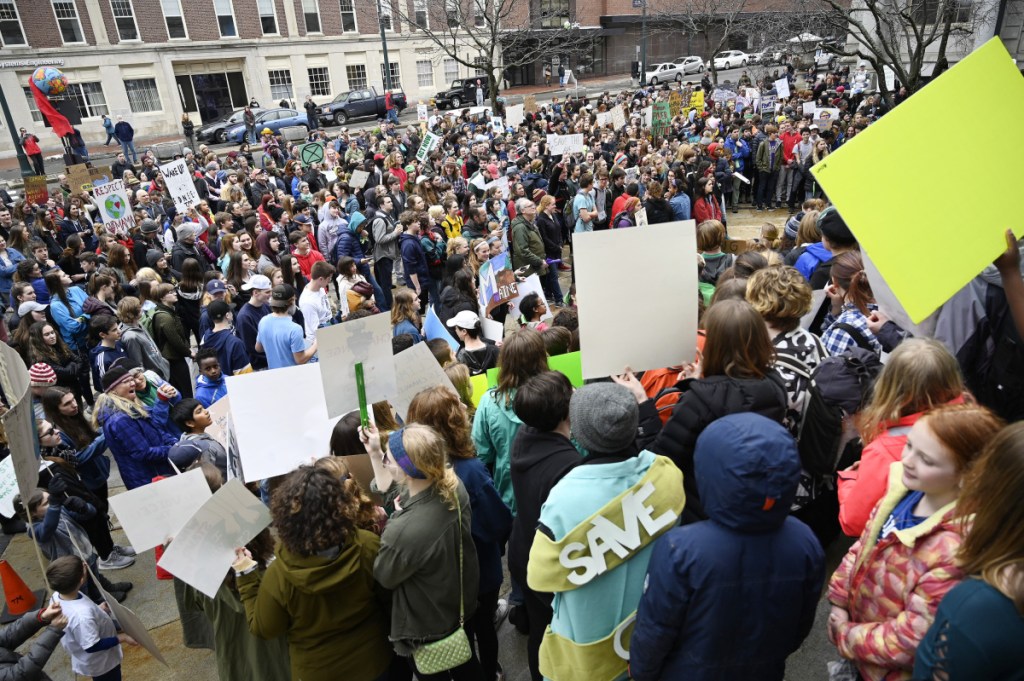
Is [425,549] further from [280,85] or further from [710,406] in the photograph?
[280,85]

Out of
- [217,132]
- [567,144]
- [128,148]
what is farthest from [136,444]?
[217,132]

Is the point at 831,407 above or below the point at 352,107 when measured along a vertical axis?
below

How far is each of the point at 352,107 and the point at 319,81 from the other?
32.8 ft

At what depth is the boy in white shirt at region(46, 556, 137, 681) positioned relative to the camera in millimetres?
3111

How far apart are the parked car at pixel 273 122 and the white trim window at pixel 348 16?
1384cm

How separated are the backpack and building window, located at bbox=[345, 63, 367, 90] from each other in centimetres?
4208

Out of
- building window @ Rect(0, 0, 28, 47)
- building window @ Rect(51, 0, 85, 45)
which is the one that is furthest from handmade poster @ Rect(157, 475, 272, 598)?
building window @ Rect(51, 0, 85, 45)

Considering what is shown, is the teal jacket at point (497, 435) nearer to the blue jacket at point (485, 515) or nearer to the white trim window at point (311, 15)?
the blue jacket at point (485, 515)

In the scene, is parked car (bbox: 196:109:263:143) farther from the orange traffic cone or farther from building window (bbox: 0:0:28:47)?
the orange traffic cone

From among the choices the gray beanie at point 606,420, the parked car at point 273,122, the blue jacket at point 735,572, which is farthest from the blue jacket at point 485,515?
the parked car at point 273,122

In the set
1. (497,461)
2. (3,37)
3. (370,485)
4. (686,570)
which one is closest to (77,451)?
(370,485)

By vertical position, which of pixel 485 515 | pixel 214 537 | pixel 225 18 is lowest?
pixel 485 515

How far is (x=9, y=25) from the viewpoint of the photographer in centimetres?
2944

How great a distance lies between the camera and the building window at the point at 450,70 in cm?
4418
